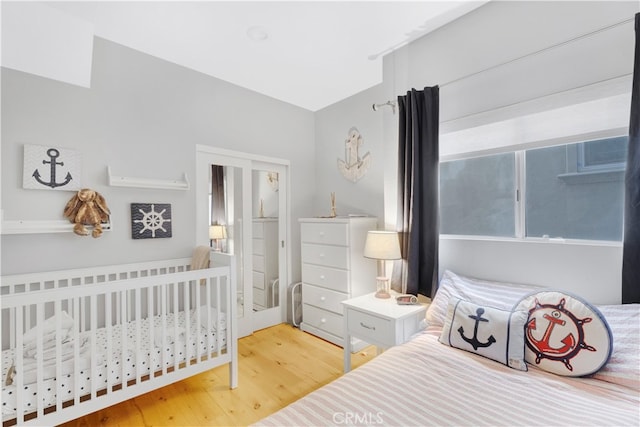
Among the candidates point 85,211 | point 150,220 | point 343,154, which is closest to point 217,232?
point 150,220

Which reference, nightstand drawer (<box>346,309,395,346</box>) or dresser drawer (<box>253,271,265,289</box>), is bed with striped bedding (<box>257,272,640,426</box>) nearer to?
nightstand drawer (<box>346,309,395,346</box>)

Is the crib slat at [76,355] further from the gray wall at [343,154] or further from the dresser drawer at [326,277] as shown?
the gray wall at [343,154]

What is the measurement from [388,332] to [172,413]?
1.44 m

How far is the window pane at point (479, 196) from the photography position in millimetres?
1980

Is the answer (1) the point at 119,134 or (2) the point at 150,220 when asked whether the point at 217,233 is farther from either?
(1) the point at 119,134

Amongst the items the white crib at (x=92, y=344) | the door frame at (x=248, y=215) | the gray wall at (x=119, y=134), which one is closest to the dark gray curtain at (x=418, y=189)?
the white crib at (x=92, y=344)

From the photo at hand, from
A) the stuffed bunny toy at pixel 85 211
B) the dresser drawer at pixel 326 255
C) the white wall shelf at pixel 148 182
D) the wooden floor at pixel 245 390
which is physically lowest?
the wooden floor at pixel 245 390

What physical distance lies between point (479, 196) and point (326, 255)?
4.62 ft

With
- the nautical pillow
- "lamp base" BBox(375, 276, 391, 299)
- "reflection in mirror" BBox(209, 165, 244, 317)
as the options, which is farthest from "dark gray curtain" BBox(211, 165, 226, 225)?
the nautical pillow

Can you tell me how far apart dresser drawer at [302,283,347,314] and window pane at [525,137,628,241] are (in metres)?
1.61

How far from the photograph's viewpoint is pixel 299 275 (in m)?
3.47

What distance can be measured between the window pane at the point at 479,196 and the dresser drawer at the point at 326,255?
2.87ft

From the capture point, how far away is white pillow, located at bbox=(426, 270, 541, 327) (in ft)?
5.43

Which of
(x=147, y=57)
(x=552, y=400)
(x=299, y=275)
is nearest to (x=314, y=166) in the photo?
(x=299, y=275)
